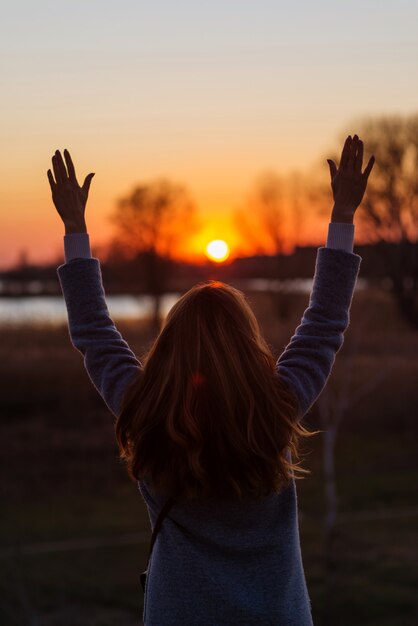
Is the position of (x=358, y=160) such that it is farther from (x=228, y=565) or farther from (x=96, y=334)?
(x=228, y=565)

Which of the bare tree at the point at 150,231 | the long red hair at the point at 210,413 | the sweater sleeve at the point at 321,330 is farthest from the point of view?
the bare tree at the point at 150,231

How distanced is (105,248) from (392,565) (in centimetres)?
2141

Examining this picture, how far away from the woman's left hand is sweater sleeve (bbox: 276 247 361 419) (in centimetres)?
51

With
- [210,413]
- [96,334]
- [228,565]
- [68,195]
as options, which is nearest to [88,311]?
[96,334]

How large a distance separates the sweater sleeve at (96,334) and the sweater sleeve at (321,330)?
11.8 inches

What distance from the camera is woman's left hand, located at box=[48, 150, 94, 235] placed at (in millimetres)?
1825

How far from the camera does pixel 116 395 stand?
1.62m

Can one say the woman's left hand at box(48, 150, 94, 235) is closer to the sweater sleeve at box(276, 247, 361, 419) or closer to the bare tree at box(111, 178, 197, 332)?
the sweater sleeve at box(276, 247, 361, 419)

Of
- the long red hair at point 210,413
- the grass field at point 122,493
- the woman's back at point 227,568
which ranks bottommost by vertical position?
the grass field at point 122,493

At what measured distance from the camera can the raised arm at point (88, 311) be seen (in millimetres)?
1639

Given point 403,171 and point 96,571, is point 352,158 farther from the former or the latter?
point 403,171

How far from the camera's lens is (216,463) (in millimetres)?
1433

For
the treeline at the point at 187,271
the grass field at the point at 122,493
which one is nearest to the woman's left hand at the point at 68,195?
the grass field at the point at 122,493

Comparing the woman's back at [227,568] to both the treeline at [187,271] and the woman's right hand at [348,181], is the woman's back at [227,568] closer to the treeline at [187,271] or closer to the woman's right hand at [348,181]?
the woman's right hand at [348,181]
